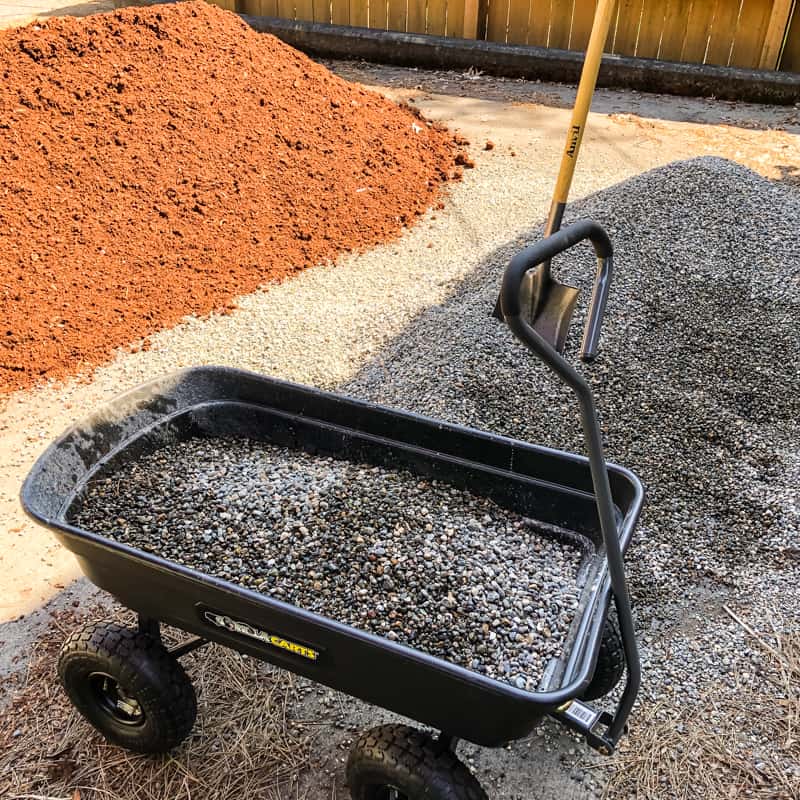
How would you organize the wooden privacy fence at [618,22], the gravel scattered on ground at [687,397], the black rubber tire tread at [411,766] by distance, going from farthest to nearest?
the wooden privacy fence at [618,22] < the gravel scattered on ground at [687,397] < the black rubber tire tread at [411,766]

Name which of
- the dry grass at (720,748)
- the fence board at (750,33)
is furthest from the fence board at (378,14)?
the dry grass at (720,748)

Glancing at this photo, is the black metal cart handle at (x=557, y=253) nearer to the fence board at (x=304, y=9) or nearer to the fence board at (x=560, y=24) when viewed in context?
the fence board at (x=560, y=24)

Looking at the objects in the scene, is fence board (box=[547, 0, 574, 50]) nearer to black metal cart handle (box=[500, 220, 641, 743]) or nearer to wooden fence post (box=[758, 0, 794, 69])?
wooden fence post (box=[758, 0, 794, 69])

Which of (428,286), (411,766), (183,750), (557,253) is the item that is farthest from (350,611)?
(428,286)

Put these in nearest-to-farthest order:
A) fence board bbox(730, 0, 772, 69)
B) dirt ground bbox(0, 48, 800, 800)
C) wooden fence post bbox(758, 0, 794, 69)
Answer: dirt ground bbox(0, 48, 800, 800) → wooden fence post bbox(758, 0, 794, 69) → fence board bbox(730, 0, 772, 69)

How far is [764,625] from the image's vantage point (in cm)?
255

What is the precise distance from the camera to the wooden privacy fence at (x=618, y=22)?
825 centimetres

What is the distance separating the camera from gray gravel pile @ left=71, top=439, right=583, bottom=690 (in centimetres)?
185

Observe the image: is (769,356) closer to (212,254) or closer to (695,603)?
(695,603)

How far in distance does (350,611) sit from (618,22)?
341 inches

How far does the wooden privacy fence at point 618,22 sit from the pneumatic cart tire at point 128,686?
8.63 metres

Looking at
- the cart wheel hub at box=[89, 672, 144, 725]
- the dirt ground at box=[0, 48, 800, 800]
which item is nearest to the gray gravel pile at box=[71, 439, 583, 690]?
the cart wheel hub at box=[89, 672, 144, 725]

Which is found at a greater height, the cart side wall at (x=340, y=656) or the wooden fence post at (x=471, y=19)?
the wooden fence post at (x=471, y=19)

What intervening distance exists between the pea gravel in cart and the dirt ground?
37 centimetres
